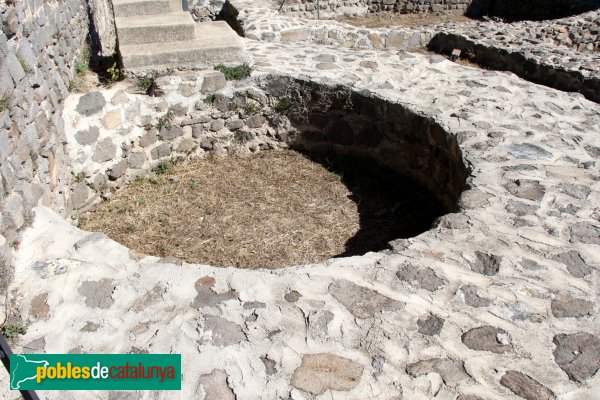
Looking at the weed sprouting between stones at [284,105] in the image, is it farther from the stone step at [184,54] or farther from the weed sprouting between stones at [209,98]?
the weed sprouting between stones at [209,98]

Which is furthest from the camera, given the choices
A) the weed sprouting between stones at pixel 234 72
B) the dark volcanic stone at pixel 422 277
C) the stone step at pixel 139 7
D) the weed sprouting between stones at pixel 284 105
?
the stone step at pixel 139 7

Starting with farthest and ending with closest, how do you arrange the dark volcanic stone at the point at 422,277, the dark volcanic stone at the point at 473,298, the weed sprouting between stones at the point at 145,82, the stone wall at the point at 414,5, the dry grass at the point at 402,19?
the stone wall at the point at 414,5 < the dry grass at the point at 402,19 < the weed sprouting between stones at the point at 145,82 < the dark volcanic stone at the point at 422,277 < the dark volcanic stone at the point at 473,298

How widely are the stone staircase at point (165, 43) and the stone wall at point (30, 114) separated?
0.60m

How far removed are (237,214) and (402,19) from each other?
8.20 meters

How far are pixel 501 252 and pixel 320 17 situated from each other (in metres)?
9.14

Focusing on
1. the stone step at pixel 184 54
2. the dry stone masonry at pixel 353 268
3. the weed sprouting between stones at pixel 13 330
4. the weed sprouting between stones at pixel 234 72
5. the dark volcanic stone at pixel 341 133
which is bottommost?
the dark volcanic stone at pixel 341 133

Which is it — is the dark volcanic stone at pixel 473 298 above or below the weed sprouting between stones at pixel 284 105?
above

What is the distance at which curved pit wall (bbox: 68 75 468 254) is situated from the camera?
16.6ft

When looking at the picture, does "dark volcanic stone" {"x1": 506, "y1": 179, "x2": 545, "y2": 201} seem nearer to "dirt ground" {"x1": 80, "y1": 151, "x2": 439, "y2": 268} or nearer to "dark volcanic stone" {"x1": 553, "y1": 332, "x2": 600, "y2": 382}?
"dirt ground" {"x1": 80, "y1": 151, "x2": 439, "y2": 268}

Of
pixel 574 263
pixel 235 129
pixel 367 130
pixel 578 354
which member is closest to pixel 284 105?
pixel 235 129

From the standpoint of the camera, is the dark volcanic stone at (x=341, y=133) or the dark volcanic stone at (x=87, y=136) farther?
the dark volcanic stone at (x=341, y=133)

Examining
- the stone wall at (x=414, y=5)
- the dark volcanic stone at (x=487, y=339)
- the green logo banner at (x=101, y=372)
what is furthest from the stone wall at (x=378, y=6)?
the green logo banner at (x=101, y=372)

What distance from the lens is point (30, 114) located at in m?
3.95

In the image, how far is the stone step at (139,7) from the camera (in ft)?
20.0
